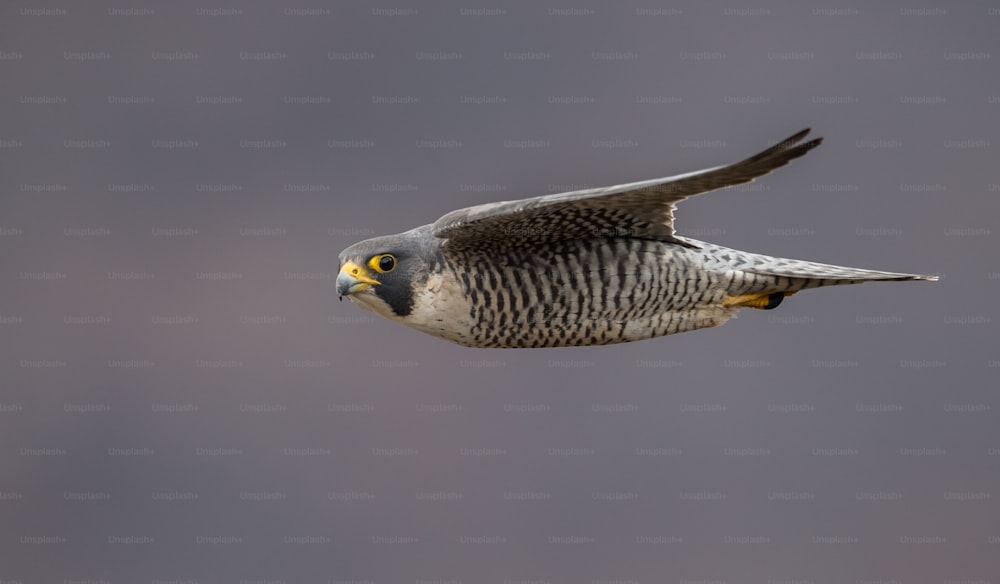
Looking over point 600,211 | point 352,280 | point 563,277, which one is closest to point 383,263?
point 352,280

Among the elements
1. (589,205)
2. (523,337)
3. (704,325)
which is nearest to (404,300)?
(523,337)

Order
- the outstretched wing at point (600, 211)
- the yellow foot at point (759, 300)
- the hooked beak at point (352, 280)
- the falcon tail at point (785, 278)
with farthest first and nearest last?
the yellow foot at point (759, 300)
the falcon tail at point (785, 278)
the hooked beak at point (352, 280)
the outstretched wing at point (600, 211)

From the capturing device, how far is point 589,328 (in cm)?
545

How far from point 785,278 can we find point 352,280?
2025mm

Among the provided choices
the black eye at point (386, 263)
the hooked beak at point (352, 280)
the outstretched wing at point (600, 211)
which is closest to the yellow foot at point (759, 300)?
the outstretched wing at point (600, 211)

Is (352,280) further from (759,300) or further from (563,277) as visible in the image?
(759,300)

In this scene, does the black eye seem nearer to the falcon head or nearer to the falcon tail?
the falcon head

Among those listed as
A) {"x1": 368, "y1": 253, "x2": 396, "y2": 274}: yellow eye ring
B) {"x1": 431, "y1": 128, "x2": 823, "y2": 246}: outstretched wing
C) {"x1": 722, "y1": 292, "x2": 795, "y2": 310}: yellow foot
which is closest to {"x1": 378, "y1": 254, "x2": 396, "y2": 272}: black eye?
{"x1": 368, "y1": 253, "x2": 396, "y2": 274}: yellow eye ring

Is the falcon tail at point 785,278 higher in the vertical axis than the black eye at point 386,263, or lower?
lower

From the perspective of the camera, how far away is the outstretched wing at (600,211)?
455 centimetres

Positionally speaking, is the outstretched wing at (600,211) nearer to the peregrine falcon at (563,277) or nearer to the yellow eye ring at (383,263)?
the peregrine falcon at (563,277)

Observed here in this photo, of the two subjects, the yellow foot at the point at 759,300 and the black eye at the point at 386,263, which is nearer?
the black eye at the point at 386,263

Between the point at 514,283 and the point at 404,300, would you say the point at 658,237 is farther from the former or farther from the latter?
the point at 404,300

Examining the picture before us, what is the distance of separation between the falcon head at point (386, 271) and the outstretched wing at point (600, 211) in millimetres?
152
